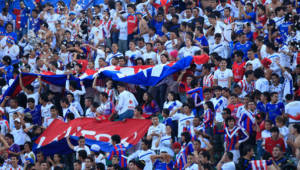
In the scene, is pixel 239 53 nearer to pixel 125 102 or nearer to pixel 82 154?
pixel 125 102

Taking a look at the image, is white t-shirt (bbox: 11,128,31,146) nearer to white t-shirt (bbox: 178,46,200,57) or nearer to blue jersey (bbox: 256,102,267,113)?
white t-shirt (bbox: 178,46,200,57)

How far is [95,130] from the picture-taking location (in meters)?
15.9

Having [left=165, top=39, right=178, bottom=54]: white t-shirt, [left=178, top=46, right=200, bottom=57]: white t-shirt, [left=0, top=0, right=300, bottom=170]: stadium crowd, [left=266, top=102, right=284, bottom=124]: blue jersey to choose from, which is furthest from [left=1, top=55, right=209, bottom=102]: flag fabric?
[left=266, top=102, right=284, bottom=124]: blue jersey

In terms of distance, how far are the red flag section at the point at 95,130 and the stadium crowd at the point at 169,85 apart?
0.21 metres

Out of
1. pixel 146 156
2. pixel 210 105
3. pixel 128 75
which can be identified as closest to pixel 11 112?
pixel 128 75

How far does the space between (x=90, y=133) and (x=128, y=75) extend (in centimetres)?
174

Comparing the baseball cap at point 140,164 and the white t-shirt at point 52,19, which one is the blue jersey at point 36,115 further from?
the white t-shirt at point 52,19

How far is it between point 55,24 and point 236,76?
746cm

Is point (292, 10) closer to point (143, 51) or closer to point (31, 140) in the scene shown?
point (143, 51)

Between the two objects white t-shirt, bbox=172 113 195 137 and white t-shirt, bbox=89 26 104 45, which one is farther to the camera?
white t-shirt, bbox=89 26 104 45

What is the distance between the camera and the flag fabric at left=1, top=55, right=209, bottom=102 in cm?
1619

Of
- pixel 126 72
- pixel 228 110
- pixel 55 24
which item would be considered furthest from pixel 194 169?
pixel 55 24

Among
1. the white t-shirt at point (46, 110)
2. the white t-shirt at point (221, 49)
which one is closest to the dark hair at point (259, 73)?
the white t-shirt at point (221, 49)

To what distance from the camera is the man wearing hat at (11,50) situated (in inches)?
797
